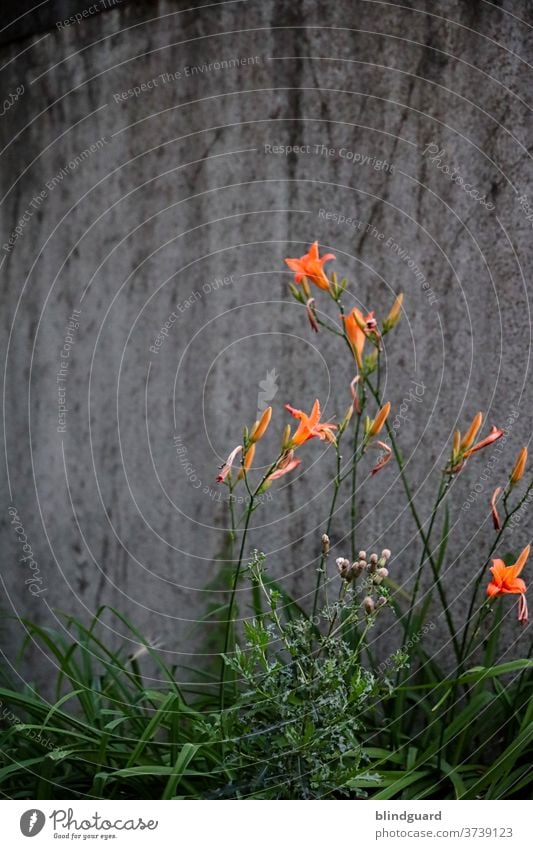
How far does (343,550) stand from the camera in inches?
81.1

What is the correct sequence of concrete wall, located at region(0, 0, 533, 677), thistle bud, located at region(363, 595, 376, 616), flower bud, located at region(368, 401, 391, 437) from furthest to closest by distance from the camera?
concrete wall, located at region(0, 0, 533, 677)
flower bud, located at region(368, 401, 391, 437)
thistle bud, located at region(363, 595, 376, 616)

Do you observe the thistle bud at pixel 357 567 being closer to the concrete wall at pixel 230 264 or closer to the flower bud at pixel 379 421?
the flower bud at pixel 379 421

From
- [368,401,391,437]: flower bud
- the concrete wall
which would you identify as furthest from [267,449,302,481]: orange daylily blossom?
the concrete wall

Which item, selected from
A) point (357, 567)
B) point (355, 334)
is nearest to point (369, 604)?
point (357, 567)

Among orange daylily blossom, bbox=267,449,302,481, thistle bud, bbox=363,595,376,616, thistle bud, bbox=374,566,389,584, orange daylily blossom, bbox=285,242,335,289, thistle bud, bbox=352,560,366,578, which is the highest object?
orange daylily blossom, bbox=285,242,335,289

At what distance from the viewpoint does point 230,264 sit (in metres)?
2.20

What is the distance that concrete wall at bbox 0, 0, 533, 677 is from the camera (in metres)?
1.94

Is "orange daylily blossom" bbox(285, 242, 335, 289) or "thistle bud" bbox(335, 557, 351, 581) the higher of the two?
"orange daylily blossom" bbox(285, 242, 335, 289)

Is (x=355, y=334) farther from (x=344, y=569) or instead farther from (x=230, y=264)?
(x=230, y=264)

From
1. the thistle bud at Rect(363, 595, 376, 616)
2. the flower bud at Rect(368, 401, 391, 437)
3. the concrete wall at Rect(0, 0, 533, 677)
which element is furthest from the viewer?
the concrete wall at Rect(0, 0, 533, 677)

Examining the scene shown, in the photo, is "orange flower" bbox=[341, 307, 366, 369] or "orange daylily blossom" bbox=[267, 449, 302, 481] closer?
"orange daylily blossom" bbox=[267, 449, 302, 481]

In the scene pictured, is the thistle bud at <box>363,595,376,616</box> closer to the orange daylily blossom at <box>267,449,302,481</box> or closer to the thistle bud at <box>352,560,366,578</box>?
the thistle bud at <box>352,560,366,578</box>
